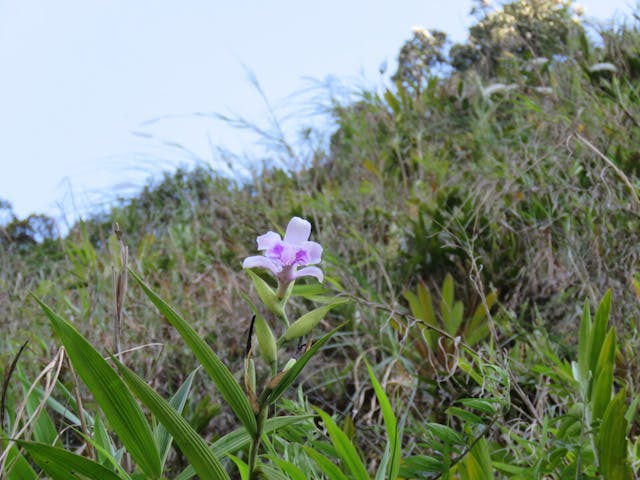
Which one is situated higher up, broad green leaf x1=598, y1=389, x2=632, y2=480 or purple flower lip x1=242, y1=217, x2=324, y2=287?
purple flower lip x1=242, y1=217, x2=324, y2=287

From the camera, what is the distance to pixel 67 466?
2.32ft

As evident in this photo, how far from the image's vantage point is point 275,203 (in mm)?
2984

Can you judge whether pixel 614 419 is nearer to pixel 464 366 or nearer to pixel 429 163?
pixel 464 366

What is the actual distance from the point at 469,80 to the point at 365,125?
0.94 m

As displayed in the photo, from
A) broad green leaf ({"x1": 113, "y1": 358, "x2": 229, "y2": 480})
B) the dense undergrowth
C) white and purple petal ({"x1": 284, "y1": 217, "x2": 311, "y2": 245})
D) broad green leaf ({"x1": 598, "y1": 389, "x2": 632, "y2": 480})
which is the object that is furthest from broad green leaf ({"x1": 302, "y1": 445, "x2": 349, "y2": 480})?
broad green leaf ({"x1": 598, "y1": 389, "x2": 632, "y2": 480})

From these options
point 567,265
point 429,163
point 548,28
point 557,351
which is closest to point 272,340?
point 557,351

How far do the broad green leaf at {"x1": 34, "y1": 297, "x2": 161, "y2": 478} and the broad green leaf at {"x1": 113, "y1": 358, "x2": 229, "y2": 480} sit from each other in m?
0.02

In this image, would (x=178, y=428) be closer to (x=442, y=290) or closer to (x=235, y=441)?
(x=235, y=441)

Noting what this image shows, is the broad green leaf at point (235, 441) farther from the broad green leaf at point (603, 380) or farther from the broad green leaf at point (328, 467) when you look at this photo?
the broad green leaf at point (603, 380)

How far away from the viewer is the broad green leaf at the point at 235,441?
780mm

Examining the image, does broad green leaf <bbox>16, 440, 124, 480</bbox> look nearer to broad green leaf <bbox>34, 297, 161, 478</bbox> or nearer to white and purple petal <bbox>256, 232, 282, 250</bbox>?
broad green leaf <bbox>34, 297, 161, 478</bbox>

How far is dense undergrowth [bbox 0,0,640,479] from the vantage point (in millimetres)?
1058

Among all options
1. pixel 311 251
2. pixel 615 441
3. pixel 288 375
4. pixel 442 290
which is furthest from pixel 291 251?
pixel 442 290

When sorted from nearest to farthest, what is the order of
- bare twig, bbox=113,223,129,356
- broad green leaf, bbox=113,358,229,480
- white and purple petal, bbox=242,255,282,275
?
broad green leaf, bbox=113,358,229,480
white and purple petal, bbox=242,255,282,275
bare twig, bbox=113,223,129,356
